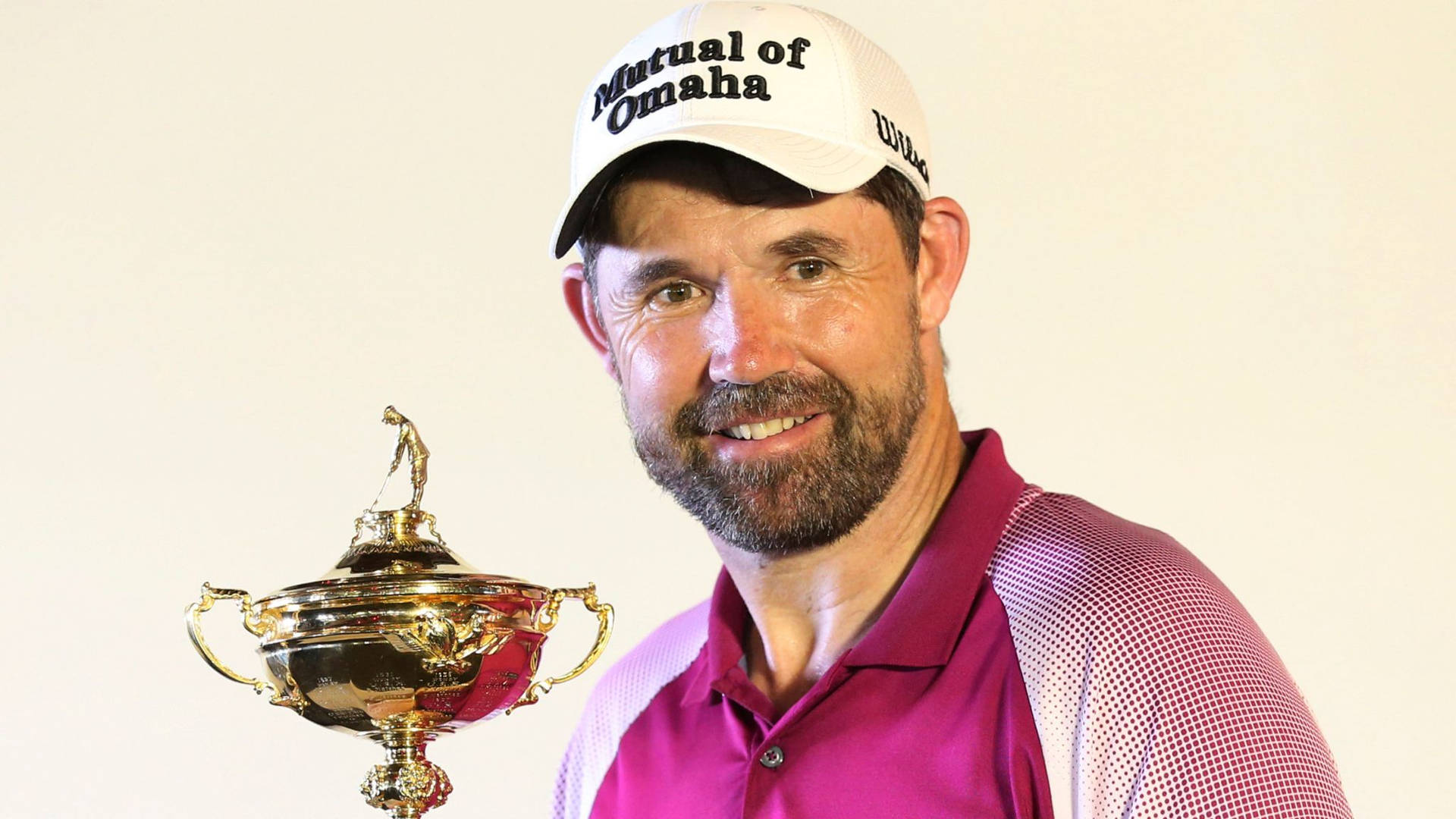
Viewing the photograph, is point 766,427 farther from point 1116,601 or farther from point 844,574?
point 1116,601

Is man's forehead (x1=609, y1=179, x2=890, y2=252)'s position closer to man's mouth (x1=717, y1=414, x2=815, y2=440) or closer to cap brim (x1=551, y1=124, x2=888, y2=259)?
cap brim (x1=551, y1=124, x2=888, y2=259)

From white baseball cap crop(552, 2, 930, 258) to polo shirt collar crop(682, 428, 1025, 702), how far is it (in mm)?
350

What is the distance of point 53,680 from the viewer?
3699 mm

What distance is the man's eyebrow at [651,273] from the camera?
6.17 ft

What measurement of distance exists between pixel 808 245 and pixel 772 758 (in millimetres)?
543

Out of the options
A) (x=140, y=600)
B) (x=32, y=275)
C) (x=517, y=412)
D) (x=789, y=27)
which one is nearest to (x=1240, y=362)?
(x=517, y=412)

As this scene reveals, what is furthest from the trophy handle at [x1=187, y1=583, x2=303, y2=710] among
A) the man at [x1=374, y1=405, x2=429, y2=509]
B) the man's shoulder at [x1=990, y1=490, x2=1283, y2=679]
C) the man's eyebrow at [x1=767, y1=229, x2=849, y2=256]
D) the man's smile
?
the man's shoulder at [x1=990, y1=490, x2=1283, y2=679]

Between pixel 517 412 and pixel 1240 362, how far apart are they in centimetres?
153

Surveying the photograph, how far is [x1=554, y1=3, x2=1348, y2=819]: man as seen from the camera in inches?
63.9

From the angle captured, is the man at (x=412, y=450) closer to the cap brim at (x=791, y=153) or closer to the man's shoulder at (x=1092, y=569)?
the cap brim at (x=791, y=153)

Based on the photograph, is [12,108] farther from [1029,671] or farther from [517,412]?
[1029,671]

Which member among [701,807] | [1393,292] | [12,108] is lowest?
[701,807]

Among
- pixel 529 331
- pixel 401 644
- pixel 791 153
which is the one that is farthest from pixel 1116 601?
pixel 529 331

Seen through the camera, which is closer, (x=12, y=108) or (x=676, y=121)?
(x=676, y=121)
